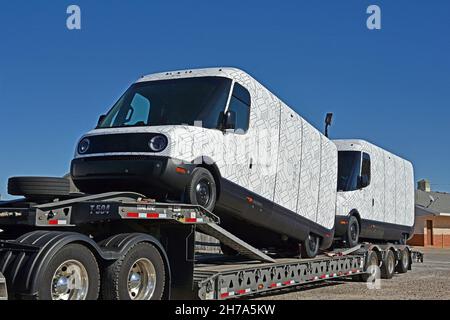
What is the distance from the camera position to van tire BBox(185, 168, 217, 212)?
26.0ft

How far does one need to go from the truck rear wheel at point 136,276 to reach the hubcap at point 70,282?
327 mm

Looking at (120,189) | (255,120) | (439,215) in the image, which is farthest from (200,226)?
(439,215)

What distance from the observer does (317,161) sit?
487 inches

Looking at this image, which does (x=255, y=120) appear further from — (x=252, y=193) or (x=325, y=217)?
(x=325, y=217)

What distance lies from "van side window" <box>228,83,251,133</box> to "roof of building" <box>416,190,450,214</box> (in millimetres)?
39241

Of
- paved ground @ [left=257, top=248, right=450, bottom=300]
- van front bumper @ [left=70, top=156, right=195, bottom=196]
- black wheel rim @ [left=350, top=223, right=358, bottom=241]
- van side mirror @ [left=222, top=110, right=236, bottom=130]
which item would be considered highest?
van side mirror @ [left=222, top=110, right=236, bottom=130]

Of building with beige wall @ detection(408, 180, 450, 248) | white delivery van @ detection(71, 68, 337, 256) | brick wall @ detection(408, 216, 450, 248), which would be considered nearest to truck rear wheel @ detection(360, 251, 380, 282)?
white delivery van @ detection(71, 68, 337, 256)

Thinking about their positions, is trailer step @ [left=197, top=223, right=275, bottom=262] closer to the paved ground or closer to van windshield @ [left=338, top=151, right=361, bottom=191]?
→ the paved ground

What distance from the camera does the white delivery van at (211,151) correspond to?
7.83 meters

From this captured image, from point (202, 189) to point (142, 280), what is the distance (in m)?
1.70

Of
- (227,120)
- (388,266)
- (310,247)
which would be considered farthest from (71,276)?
(388,266)

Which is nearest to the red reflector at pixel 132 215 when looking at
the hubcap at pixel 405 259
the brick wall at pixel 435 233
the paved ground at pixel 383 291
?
the paved ground at pixel 383 291

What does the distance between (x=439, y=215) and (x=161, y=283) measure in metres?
42.3

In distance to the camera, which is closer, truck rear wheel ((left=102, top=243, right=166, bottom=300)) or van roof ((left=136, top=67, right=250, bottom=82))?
truck rear wheel ((left=102, top=243, right=166, bottom=300))
